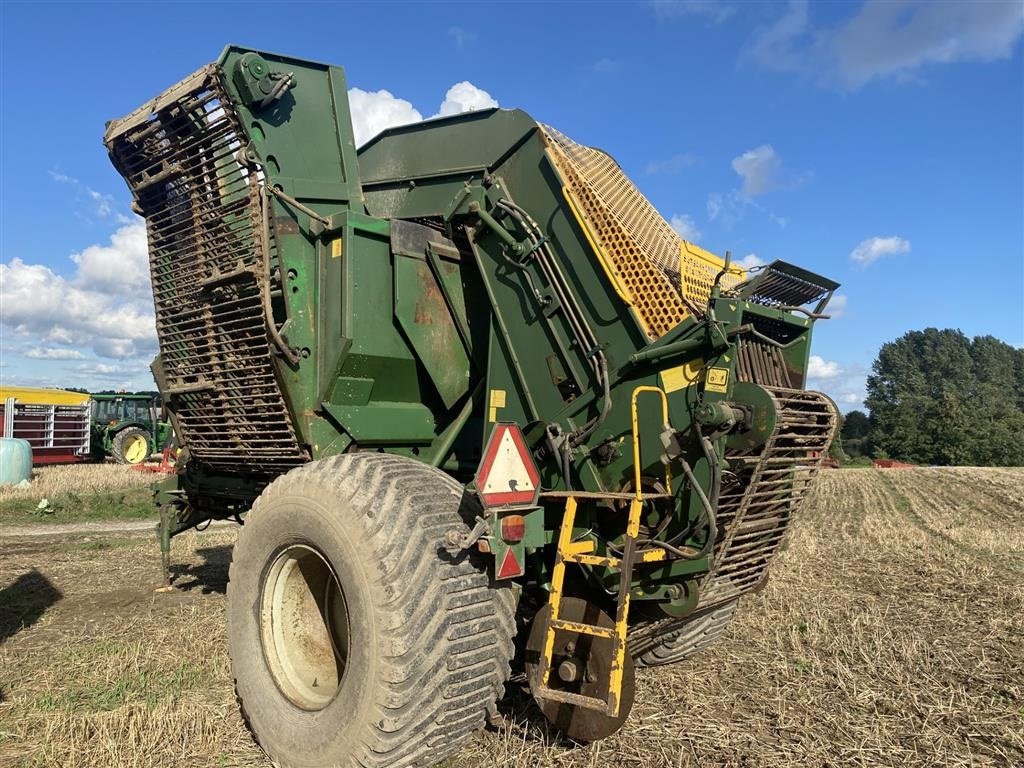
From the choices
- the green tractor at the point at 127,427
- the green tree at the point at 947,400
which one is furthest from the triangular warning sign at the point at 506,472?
the green tree at the point at 947,400

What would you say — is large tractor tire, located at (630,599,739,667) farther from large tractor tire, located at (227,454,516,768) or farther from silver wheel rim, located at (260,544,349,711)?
silver wheel rim, located at (260,544,349,711)

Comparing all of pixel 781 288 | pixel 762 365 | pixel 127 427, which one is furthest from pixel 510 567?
pixel 127 427

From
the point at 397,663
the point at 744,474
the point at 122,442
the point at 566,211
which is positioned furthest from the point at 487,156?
the point at 122,442

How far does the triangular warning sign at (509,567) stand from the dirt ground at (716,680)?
0.87 metres

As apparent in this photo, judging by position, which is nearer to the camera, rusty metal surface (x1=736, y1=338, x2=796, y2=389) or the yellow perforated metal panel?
the yellow perforated metal panel

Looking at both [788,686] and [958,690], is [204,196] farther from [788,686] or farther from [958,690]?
[958,690]

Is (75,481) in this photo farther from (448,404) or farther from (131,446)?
(448,404)

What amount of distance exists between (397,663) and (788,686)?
2.55 metres

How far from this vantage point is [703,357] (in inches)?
133

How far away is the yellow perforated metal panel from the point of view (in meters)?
3.60

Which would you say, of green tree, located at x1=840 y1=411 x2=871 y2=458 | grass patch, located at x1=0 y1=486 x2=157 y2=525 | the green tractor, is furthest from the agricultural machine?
green tree, located at x1=840 y1=411 x2=871 y2=458

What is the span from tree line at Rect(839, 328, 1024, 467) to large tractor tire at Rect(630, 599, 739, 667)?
25.8 metres

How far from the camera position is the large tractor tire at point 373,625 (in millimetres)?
2992

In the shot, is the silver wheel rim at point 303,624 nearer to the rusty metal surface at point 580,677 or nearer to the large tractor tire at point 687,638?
the rusty metal surface at point 580,677
